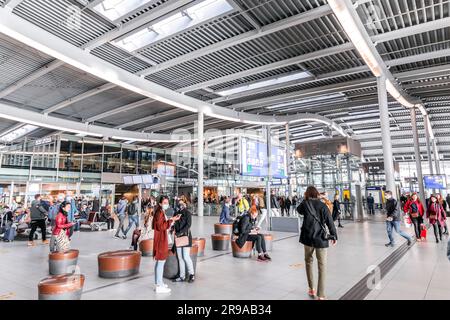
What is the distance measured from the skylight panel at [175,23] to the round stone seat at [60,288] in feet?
31.0

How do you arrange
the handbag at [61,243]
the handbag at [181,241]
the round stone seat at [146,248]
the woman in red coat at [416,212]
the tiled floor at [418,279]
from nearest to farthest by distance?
the tiled floor at [418,279], the handbag at [181,241], the handbag at [61,243], the round stone seat at [146,248], the woman in red coat at [416,212]

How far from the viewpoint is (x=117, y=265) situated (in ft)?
15.7

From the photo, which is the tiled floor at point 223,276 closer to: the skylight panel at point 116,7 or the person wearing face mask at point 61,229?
the person wearing face mask at point 61,229

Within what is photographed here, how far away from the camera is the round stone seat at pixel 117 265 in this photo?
4789 mm

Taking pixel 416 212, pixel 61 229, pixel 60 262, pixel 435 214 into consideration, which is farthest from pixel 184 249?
pixel 435 214

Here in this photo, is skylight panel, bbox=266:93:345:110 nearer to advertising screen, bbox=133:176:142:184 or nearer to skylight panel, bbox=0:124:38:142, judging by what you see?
advertising screen, bbox=133:176:142:184

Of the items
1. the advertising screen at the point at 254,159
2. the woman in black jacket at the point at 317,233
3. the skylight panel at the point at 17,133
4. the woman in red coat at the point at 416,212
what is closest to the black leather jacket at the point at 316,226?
the woman in black jacket at the point at 317,233

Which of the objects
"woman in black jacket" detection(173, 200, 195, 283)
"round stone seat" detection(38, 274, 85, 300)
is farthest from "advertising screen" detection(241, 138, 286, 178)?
"round stone seat" detection(38, 274, 85, 300)

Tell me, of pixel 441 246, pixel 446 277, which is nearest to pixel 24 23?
pixel 446 277

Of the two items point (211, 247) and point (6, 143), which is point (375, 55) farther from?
point (6, 143)

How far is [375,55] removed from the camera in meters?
12.3

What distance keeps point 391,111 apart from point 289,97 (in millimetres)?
10474

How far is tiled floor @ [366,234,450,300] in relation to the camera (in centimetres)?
384

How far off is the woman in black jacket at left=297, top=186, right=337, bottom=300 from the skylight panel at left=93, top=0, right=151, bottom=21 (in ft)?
29.5
